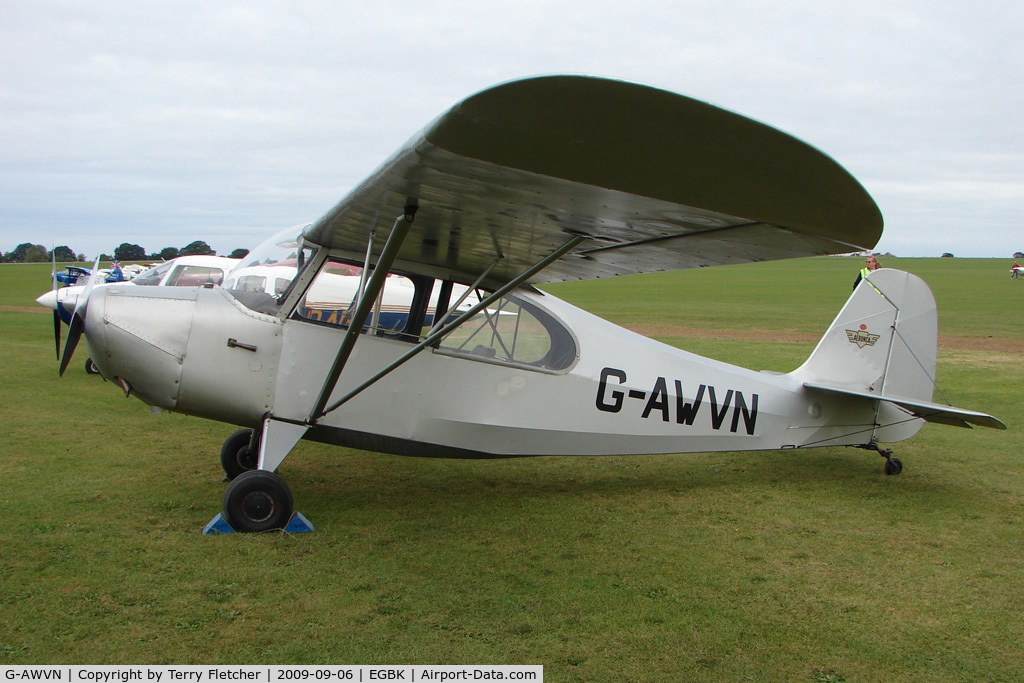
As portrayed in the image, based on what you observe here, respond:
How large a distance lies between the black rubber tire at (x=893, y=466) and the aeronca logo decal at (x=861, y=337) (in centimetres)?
114

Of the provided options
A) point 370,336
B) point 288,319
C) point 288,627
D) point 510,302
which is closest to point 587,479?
point 510,302

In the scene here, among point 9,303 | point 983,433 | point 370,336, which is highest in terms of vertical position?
point 370,336

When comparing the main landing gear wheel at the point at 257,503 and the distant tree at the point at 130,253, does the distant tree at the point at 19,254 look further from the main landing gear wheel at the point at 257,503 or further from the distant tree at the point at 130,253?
the main landing gear wheel at the point at 257,503

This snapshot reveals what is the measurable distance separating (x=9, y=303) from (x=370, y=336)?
33144 mm

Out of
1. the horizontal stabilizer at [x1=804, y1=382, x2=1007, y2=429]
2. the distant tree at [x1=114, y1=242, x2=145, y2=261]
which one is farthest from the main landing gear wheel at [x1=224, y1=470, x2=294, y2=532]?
the distant tree at [x1=114, y1=242, x2=145, y2=261]

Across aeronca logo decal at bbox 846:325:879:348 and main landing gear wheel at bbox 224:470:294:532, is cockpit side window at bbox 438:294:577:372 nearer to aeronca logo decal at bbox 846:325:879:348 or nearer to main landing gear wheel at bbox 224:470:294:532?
main landing gear wheel at bbox 224:470:294:532

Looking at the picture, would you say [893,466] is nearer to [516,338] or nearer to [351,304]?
[516,338]

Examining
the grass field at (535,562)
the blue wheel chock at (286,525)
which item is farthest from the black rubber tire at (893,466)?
the blue wheel chock at (286,525)

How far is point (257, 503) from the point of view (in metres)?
4.86

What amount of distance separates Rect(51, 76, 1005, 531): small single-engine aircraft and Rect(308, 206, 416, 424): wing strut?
0.02 metres

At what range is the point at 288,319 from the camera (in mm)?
5355

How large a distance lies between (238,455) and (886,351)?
6136 millimetres

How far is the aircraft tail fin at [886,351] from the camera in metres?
6.95

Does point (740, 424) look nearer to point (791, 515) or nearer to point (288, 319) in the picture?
point (791, 515)
